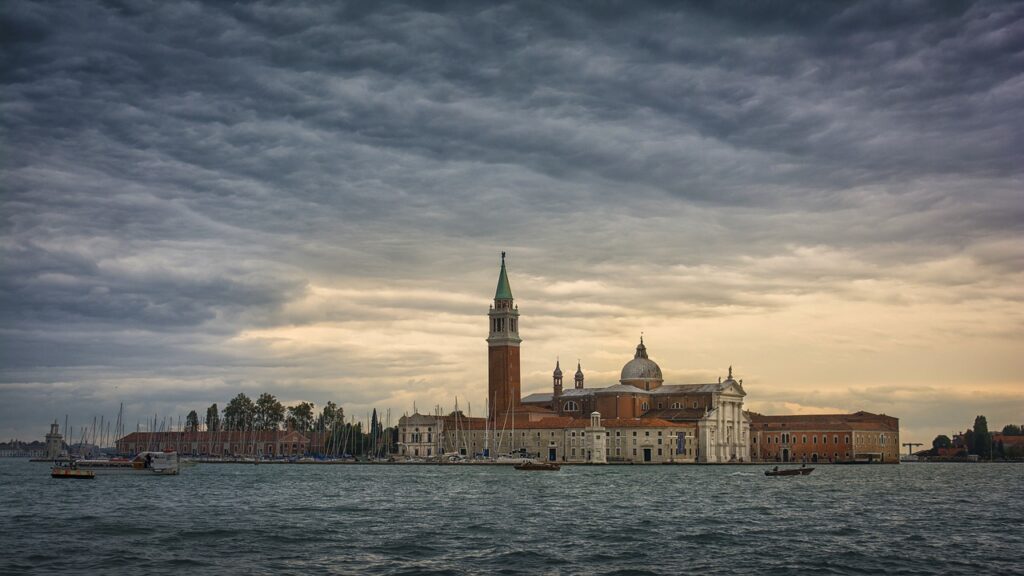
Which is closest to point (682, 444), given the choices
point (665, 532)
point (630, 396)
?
point (630, 396)

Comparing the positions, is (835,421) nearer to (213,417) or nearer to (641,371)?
(641,371)

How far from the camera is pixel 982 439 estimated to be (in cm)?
19000

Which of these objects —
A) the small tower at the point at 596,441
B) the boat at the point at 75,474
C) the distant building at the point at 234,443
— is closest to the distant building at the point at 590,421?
the small tower at the point at 596,441

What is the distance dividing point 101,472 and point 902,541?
76.4 metres

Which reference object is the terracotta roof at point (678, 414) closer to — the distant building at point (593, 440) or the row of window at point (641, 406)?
the row of window at point (641, 406)

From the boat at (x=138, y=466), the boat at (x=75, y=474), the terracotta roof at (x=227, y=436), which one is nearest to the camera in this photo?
the boat at (x=75, y=474)

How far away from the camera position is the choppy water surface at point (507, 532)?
31.7 metres

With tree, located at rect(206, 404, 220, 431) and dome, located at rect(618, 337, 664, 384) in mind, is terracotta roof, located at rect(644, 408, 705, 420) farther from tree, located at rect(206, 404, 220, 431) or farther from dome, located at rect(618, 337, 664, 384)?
tree, located at rect(206, 404, 220, 431)

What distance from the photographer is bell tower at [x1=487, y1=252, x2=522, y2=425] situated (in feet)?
487

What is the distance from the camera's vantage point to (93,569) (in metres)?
30.1

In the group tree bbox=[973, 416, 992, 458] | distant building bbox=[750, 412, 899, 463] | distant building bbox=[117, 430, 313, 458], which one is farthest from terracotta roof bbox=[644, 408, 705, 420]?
tree bbox=[973, 416, 992, 458]

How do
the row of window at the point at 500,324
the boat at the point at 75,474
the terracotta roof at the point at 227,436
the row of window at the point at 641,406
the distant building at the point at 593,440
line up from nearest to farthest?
the boat at the point at 75,474 < the distant building at the point at 593,440 < the row of window at the point at 500,324 < the row of window at the point at 641,406 < the terracotta roof at the point at 227,436

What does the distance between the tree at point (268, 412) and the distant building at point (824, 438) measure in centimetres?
7512

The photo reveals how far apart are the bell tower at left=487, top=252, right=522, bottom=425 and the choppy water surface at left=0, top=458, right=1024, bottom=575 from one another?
7992 cm
